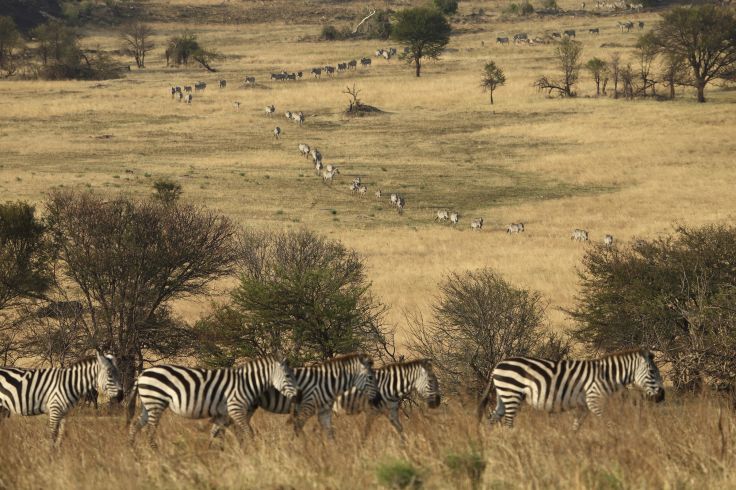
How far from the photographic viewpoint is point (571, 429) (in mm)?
11203

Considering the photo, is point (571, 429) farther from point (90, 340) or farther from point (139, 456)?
point (90, 340)

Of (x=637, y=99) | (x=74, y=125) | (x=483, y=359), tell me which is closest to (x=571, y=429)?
(x=483, y=359)

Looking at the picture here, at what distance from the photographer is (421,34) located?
120 meters

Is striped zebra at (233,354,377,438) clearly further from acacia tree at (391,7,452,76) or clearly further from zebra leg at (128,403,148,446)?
acacia tree at (391,7,452,76)

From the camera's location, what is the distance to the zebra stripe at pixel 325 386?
14.3 meters

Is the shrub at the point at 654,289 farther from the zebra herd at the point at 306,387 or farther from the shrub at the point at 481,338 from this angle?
the zebra herd at the point at 306,387

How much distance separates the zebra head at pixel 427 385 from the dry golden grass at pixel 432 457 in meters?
3.50

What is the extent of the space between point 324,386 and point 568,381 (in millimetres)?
3552

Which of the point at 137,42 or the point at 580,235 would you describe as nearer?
the point at 580,235

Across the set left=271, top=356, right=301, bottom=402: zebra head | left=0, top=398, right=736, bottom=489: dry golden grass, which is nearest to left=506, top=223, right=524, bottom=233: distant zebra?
left=271, top=356, right=301, bottom=402: zebra head

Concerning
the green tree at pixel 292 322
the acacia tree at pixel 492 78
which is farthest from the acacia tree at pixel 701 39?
the green tree at pixel 292 322

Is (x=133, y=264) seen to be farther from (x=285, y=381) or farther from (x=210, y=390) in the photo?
(x=285, y=381)

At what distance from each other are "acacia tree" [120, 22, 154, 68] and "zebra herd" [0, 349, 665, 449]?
122 m

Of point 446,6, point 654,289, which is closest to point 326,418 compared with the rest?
point 654,289
